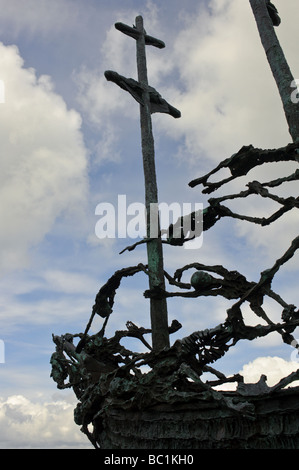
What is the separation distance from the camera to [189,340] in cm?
623

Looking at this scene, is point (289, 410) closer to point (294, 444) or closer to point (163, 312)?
point (294, 444)

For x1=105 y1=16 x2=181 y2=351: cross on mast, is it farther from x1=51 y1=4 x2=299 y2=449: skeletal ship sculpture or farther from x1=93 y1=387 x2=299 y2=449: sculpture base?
x1=93 y1=387 x2=299 y2=449: sculpture base

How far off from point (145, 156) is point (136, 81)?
6.14 ft

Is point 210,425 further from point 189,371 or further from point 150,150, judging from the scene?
point 150,150

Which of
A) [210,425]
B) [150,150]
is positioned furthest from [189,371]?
[150,150]

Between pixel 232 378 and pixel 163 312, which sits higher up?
pixel 163 312

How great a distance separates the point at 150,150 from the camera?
29.8 feet

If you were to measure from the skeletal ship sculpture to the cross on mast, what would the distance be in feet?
0.08

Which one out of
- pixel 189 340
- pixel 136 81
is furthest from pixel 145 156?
pixel 189 340

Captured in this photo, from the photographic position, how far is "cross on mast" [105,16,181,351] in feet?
24.3

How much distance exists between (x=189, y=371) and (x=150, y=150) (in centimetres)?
481

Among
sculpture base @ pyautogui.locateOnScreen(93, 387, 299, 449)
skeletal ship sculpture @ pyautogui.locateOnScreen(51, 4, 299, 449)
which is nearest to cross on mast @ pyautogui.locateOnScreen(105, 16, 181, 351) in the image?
skeletal ship sculpture @ pyautogui.locateOnScreen(51, 4, 299, 449)

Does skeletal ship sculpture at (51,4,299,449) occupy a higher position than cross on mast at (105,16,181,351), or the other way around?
cross on mast at (105,16,181,351)

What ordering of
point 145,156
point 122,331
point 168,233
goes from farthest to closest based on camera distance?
point 145,156
point 122,331
point 168,233
